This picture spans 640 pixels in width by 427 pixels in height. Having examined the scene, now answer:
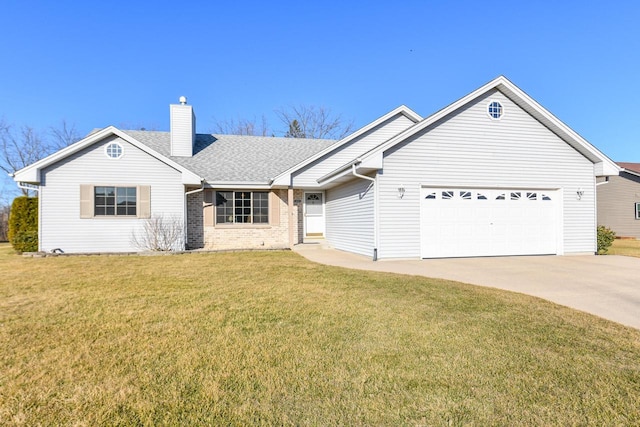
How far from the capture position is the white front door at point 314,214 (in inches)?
610

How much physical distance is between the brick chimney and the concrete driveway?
8607 mm

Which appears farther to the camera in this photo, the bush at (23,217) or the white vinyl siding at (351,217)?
the bush at (23,217)

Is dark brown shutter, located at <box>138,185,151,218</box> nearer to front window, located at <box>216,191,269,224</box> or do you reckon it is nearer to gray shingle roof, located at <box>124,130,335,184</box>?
gray shingle roof, located at <box>124,130,335,184</box>

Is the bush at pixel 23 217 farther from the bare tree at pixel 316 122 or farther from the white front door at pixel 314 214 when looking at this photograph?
the bare tree at pixel 316 122

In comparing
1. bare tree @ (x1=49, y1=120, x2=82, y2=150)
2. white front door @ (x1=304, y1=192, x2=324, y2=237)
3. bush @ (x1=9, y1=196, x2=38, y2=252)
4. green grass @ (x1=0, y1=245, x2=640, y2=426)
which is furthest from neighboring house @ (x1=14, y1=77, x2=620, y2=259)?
bare tree @ (x1=49, y1=120, x2=82, y2=150)

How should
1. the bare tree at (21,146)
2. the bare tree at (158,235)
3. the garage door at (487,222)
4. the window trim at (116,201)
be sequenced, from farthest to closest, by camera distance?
the bare tree at (21,146)
the bare tree at (158,235)
the window trim at (116,201)
the garage door at (487,222)

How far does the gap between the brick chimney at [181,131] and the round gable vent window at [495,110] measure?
12251mm

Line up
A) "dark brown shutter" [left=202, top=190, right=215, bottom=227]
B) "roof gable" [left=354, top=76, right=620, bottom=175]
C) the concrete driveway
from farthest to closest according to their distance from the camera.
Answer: "dark brown shutter" [left=202, top=190, right=215, bottom=227], "roof gable" [left=354, top=76, right=620, bottom=175], the concrete driveway

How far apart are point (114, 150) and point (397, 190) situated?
34.2ft

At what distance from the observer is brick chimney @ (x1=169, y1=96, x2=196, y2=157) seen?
50.5 feet

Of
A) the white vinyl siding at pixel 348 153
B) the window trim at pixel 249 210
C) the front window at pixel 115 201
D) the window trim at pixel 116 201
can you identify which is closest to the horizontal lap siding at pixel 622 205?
→ the white vinyl siding at pixel 348 153

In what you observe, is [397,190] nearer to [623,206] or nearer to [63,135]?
[623,206]

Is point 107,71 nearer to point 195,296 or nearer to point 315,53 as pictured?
point 315,53

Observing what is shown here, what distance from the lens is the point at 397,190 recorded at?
10.5m
